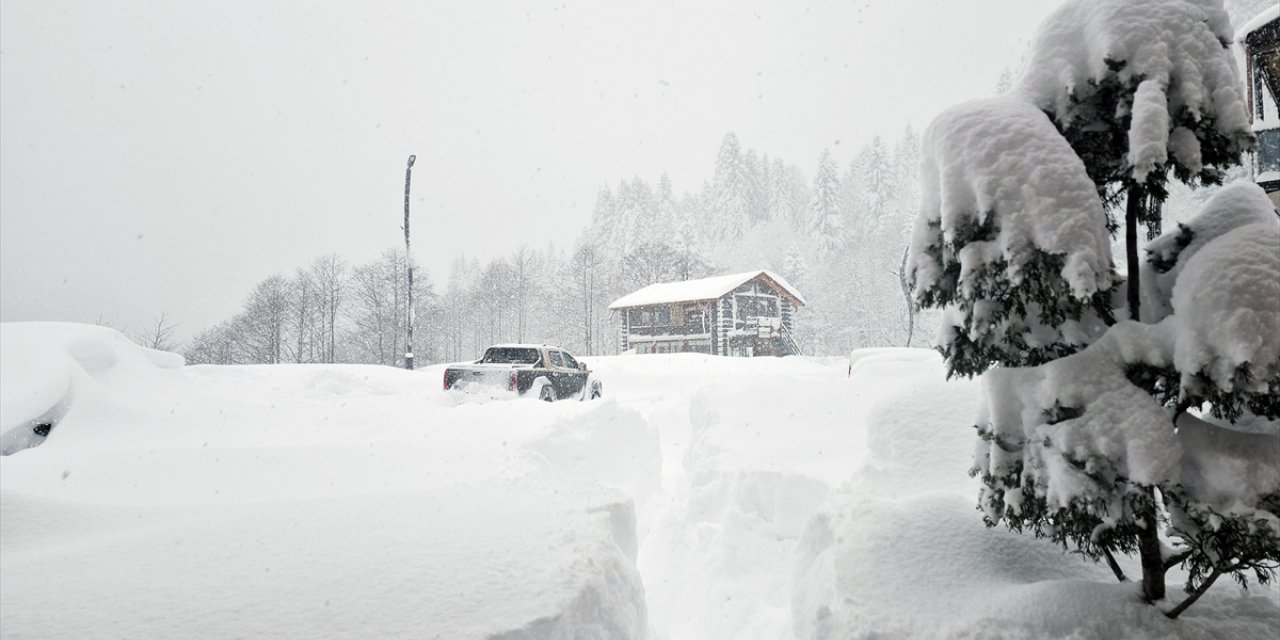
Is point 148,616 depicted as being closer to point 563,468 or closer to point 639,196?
point 563,468

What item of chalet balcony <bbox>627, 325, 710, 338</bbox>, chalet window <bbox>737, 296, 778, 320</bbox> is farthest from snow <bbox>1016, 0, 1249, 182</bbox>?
chalet window <bbox>737, 296, 778, 320</bbox>

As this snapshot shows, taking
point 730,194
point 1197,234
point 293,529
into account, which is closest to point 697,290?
point 730,194

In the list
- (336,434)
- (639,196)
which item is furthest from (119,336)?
(639,196)

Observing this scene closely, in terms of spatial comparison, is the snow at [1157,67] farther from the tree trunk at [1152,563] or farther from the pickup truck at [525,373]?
the pickup truck at [525,373]

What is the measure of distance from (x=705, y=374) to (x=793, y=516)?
18.0 metres

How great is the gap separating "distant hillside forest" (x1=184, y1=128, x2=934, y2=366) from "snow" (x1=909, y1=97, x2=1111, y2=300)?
40.3m

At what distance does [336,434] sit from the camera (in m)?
8.88

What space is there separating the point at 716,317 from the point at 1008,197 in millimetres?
33628

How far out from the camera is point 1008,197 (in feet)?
7.97

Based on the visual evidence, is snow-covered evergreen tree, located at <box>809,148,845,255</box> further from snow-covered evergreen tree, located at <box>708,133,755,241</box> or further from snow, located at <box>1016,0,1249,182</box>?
snow, located at <box>1016,0,1249,182</box>

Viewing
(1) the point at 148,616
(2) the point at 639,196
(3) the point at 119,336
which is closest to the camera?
(1) the point at 148,616

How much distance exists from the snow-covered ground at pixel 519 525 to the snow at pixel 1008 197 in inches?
64.2

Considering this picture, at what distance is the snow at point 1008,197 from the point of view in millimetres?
2297

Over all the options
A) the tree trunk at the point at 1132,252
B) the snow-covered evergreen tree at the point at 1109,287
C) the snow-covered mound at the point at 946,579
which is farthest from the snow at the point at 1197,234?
the snow-covered mound at the point at 946,579
